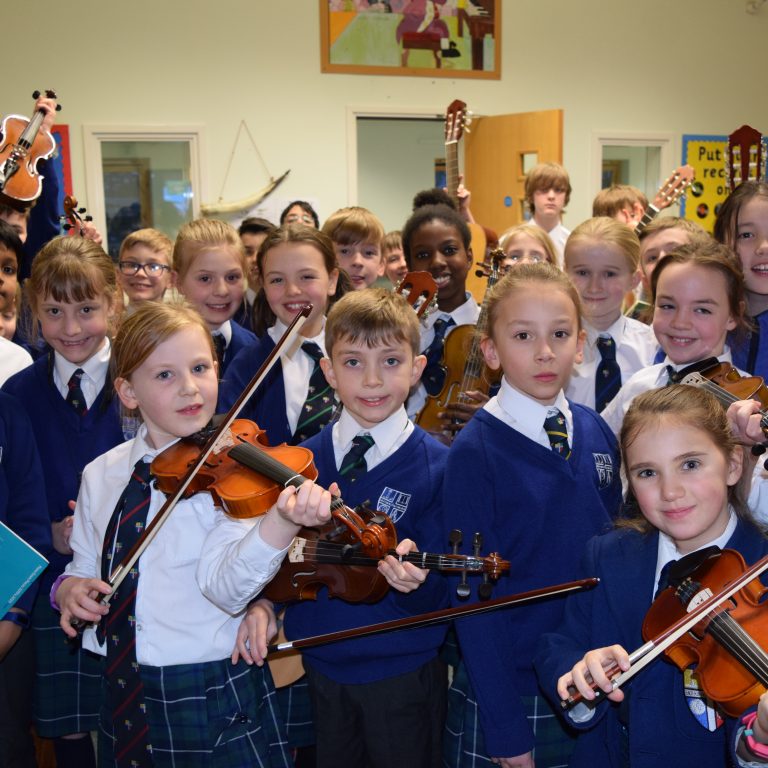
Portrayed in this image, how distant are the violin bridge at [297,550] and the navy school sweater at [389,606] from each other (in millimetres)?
193

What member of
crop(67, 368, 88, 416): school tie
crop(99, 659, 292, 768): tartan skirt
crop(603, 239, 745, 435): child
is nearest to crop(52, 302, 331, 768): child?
crop(99, 659, 292, 768): tartan skirt

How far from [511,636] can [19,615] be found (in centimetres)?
107

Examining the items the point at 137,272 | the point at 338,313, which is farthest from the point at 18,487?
the point at 137,272

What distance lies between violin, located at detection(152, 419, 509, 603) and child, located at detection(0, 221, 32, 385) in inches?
36.8

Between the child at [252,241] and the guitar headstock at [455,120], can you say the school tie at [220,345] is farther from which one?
the guitar headstock at [455,120]

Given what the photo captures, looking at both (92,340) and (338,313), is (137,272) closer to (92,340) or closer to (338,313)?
(92,340)

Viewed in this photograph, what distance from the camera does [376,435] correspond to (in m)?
1.77

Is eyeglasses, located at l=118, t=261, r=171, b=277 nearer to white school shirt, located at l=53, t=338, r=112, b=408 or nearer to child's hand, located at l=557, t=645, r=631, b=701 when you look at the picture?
white school shirt, located at l=53, t=338, r=112, b=408

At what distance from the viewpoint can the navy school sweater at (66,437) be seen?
209 cm

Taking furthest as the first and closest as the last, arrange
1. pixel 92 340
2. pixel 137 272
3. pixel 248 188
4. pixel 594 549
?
pixel 248 188 < pixel 137 272 < pixel 92 340 < pixel 594 549

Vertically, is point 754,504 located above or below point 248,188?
below

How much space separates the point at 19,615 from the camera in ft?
5.95

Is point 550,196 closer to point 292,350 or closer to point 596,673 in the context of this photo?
point 292,350

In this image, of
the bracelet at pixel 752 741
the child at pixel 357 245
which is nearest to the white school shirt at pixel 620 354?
the child at pixel 357 245
